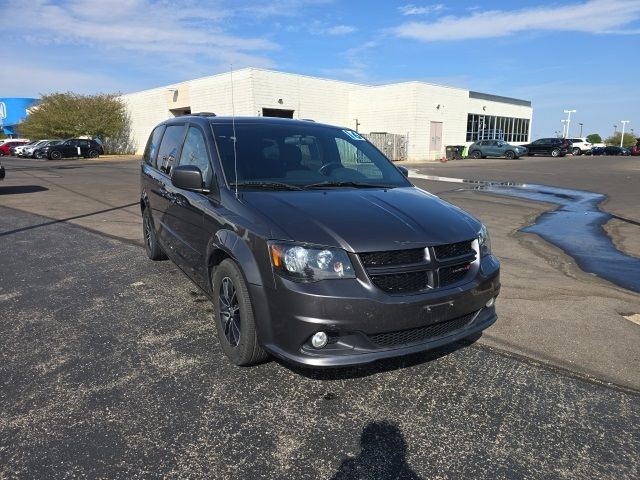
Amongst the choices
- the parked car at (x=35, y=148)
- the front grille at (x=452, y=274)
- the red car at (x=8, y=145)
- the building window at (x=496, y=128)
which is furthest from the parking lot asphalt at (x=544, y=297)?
the red car at (x=8, y=145)

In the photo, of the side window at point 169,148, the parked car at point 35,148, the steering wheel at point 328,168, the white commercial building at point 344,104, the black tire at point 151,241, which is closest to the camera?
the steering wheel at point 328,168

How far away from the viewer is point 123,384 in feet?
10.8

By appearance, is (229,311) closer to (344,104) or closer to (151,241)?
(151,241)

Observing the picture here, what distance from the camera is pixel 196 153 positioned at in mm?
4367

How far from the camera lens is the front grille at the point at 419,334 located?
2936 millimetres

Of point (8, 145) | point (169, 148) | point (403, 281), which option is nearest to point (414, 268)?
point (403, 281)

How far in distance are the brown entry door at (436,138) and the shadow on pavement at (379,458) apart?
43.3 m

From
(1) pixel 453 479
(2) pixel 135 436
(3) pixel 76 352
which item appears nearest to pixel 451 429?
(1) pixel 453 479

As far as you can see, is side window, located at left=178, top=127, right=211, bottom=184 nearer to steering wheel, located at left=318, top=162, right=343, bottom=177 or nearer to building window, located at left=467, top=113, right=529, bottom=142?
steering wheel, located at left=318, top=162, right=343, bottom=177

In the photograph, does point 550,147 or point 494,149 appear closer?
point 494,149

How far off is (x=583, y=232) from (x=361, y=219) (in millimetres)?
7732

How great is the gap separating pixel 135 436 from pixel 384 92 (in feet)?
145

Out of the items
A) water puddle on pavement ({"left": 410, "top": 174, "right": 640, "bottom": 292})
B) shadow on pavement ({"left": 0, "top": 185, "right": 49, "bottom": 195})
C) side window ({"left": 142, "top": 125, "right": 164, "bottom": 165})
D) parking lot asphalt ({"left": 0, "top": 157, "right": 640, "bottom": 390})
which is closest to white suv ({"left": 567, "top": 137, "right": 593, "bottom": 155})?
water puddle on pavement ({"left": 410, "top": 174, "right": 640, "bottom": 292})

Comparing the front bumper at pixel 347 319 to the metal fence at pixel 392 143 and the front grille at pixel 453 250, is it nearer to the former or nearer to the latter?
the front grille at pixel 453 250
